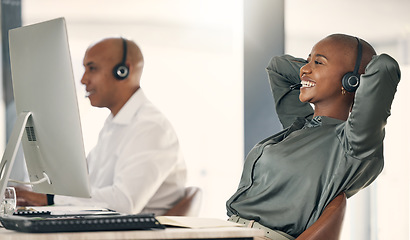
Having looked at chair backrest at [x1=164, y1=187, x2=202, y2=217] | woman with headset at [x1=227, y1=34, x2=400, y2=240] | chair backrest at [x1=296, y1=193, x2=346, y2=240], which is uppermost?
woman with headset at [x1=227, y1=34, x2=400, y2=240]

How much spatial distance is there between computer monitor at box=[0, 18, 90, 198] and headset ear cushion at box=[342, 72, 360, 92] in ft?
3.80

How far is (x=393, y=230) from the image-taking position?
3561mm

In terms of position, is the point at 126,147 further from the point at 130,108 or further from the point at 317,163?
the point at 317,163

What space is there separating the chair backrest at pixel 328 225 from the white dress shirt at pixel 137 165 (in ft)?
5.51

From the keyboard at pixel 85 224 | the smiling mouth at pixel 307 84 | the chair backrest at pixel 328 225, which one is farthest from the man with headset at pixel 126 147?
the keyboard at pixel 85 224

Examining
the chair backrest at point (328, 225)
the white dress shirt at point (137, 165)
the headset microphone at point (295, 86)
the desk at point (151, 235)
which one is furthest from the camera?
the white dress shirt at point (137, 165)

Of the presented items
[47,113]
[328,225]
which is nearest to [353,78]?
[328,225]

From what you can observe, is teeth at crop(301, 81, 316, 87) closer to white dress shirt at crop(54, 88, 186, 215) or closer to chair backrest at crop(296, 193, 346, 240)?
chair backrest at crop(296, 193, 346, 240)

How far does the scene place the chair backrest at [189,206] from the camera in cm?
346

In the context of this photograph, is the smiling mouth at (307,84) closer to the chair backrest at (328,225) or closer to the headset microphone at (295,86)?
the headset microphone at (295,86)

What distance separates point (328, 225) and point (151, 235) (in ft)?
2.74

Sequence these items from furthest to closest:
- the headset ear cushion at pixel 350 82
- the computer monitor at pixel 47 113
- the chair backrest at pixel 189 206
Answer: the chair backrest at pixel 189 206 → the headset ear cushion at pixel 350 82 → the computer monitor at pixel 47 113

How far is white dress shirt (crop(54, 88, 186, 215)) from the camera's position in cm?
372

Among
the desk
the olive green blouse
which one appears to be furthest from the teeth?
the desk
